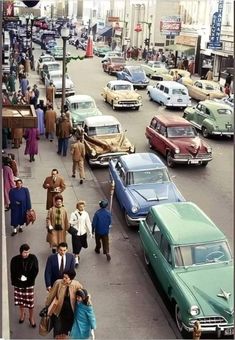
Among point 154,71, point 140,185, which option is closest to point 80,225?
point 140,185

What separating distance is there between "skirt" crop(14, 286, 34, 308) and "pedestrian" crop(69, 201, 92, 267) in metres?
2.26

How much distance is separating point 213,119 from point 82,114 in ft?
16.5

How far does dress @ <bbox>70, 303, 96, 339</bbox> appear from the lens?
682 centimetres

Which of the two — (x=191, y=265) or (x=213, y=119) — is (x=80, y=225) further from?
(x=213, y=119)

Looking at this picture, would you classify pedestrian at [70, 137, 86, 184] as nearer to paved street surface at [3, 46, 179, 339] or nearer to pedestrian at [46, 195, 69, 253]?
paved street surface at [3, 46, 179, 339]

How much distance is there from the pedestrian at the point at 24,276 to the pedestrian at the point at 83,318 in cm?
118

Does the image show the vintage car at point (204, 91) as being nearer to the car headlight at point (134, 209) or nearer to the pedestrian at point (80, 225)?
the car headlight at point (134, 209)

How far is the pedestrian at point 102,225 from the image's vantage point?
10352 mm

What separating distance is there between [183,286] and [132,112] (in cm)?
1926

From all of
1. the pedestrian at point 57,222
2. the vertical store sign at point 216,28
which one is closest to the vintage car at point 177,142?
the pedestrian at point 57,222

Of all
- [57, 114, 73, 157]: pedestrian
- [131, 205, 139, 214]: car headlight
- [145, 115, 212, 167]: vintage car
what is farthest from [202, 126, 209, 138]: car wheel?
[131, 205, 139, 214]: car headlight

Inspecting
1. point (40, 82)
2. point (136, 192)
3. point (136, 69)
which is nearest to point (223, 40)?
point (136, 69)

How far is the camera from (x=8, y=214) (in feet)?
41.7

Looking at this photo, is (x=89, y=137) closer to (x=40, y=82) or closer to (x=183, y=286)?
(x=183, y=286)
